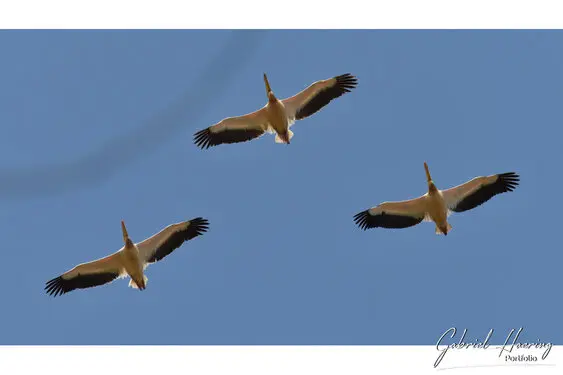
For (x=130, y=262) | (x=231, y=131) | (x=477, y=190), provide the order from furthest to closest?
(x=231, y=131) → (x=477, y=190) → (x=130, y=262)

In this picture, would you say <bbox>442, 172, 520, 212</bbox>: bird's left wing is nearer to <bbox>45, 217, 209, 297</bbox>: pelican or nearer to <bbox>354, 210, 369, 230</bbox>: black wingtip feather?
<bbox>354, 210, 369, 230</bbox>: black wingtip feather

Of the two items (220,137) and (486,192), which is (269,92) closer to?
(220,137)

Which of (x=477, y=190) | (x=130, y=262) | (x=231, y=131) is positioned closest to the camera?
(x=130, y=262)

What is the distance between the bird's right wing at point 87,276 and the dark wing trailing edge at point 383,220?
4997 millimetres

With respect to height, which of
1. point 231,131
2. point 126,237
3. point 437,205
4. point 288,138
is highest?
point 231,131

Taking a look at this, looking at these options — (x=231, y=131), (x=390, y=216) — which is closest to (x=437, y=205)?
(x=390, y=216)

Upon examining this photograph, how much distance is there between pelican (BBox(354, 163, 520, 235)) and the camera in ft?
75.4

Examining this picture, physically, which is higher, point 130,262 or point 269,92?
point 269,92

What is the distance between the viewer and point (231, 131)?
2400 cm

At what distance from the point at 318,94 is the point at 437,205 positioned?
3.44 metres

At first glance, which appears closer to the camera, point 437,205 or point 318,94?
point 437,205

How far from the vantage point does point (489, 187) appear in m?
23.2
